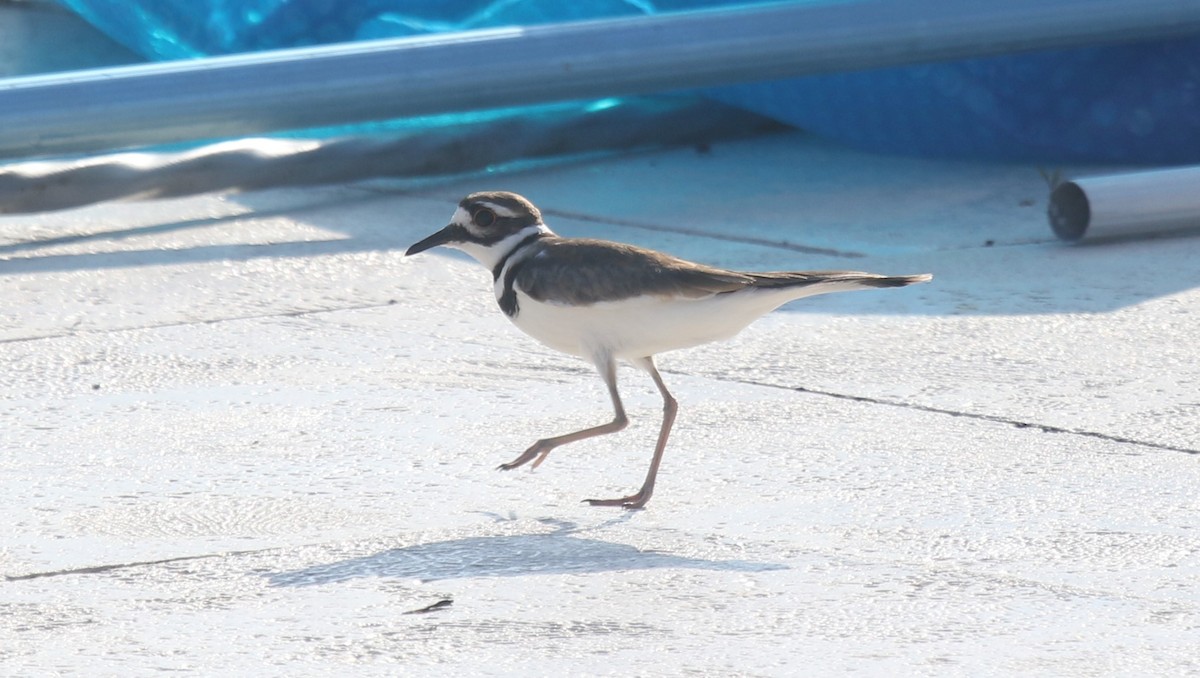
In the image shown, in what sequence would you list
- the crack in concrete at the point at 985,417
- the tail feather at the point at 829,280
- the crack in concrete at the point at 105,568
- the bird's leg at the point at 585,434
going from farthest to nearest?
the crack in concrete at the point at 985,417 < the bird's leg at the point at 585,434 < the tail feather at the point at 829,280 < the crack in concrete at the point at 105,568

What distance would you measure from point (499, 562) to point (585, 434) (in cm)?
66

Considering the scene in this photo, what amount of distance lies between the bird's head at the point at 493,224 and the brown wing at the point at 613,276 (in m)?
0.20

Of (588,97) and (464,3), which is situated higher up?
(464,3)

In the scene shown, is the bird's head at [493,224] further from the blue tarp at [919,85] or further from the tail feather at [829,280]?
the blue tarp at [919,85]

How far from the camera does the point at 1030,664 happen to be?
3.04 meters

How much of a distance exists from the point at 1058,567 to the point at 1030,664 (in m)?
0.59

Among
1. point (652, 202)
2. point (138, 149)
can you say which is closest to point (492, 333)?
point (652, 202)

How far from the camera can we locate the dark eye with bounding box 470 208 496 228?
4352mm

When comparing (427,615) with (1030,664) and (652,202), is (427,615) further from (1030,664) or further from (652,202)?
(652,202)

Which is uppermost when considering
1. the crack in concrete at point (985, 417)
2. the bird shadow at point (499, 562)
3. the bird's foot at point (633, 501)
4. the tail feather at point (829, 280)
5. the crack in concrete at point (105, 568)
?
the tail feather at point (829, 280)

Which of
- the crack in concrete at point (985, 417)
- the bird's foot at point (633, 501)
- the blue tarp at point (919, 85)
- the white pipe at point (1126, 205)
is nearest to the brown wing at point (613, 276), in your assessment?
the bird's foot at point (633, 501)

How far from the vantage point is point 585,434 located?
4238 mm

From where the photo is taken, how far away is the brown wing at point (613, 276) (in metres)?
4.02

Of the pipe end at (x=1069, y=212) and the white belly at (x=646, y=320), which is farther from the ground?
the pipe end at (x=1069, y=212)
